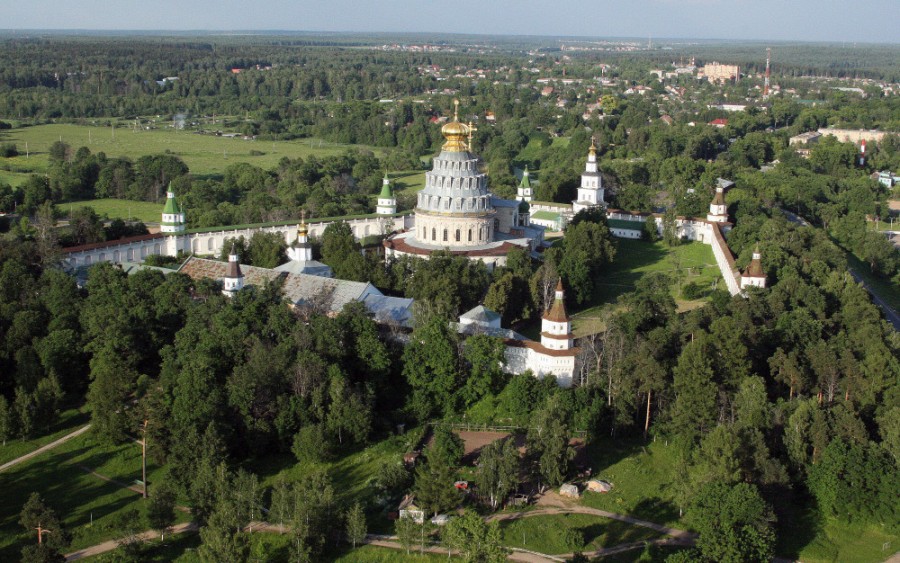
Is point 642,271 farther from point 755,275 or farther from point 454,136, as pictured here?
point 454,136

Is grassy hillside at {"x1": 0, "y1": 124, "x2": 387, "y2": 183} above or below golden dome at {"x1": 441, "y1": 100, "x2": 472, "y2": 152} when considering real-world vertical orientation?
below

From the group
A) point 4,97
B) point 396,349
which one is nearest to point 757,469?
point 396,349

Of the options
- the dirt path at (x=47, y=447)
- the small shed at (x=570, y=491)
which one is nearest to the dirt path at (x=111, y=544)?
the dirt path at (x=47, y=447)

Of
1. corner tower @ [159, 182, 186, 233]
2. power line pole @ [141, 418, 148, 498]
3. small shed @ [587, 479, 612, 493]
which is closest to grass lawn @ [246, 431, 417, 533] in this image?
power line pole @ [141, 418, 148, 498]

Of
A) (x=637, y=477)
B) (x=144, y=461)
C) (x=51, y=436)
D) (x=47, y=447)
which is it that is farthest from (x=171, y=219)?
(x=637, y=477)

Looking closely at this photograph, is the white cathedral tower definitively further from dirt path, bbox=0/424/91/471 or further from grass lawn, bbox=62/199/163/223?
dirt path, bbox=0/424/91/471

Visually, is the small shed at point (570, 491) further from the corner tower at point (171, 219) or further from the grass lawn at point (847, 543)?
the corner tower at point (171, 219)

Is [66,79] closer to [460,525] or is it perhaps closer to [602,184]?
[602,184]
